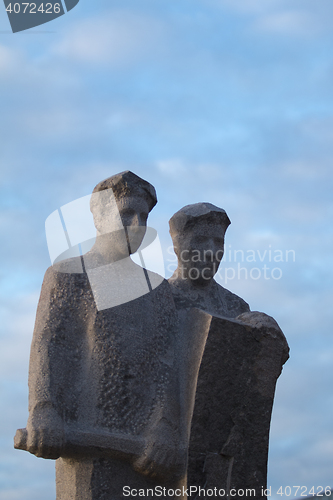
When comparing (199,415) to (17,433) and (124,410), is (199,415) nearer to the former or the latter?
(124,410)

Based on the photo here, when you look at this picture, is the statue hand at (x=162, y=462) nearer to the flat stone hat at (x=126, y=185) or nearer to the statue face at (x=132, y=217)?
the statue face at (x=132, y=217)

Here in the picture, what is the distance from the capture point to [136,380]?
5516 mm

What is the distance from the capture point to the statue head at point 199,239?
6.27m

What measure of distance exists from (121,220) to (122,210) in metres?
0.08

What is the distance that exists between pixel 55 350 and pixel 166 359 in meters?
0.90

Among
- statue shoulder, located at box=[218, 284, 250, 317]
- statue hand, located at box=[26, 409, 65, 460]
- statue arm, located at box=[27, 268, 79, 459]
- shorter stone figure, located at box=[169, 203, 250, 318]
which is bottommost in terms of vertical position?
statue hand, located at box=[26, 409, 65, 460]

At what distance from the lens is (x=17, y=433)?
16.8ft

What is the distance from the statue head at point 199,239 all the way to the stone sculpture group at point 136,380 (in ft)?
1.34

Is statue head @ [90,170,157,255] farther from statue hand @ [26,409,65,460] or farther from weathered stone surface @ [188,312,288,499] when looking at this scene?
statue hand @ [26,409,65,460]

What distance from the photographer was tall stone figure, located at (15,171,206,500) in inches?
207

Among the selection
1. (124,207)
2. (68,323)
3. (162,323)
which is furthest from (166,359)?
(124,207)

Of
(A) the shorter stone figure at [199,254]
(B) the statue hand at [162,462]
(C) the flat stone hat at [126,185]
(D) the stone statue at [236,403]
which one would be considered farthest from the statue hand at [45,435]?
(C) the flat stone hat at [126,185]

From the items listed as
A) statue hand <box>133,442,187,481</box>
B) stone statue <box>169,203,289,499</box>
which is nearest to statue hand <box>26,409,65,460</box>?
statue hand <box>133,442,187,481</box>

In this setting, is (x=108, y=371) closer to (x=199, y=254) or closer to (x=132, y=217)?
(x=132, y=217)
